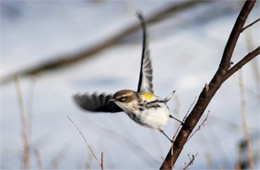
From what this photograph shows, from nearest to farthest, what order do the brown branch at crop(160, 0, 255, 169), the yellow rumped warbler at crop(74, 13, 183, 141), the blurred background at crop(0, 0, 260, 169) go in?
the brown branch at crop(160, 0, 255, 169) → the yellow rumped warbler at crop(74, 13, 183, 141) → the blurred background at crop(0, 0, 260, 169)

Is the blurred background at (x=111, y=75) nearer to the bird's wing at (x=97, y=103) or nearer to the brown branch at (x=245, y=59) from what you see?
the bird's wing at (x=97, y=103)

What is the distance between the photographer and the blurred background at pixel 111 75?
4.57 metres

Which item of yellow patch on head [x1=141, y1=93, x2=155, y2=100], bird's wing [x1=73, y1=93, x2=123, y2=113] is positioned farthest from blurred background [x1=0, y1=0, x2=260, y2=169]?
yellow patch on head [x1=141, y1=93, x2=155, y2=100]

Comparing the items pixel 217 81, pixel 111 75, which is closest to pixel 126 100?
pixel 217 81

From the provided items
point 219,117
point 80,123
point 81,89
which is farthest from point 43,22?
point 219,117

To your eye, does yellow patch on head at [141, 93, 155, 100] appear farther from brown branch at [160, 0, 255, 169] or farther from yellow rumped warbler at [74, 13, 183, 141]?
brown branch at [160, 0, 255, 169]

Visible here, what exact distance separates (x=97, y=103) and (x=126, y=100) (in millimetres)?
209

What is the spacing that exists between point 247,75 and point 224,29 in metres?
1.06

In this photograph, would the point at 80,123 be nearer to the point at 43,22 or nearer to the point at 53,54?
the point at 53,54

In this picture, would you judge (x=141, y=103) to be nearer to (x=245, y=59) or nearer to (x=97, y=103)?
(x=97, y=103)

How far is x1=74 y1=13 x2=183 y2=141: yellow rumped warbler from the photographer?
6.27 feet

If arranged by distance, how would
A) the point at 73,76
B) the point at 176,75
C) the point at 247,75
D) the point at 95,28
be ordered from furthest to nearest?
1. the point at 95,28
2. the point at 73,76
3. the point at 176,75
4. the point at 247,75

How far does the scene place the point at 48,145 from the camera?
4.98 metres

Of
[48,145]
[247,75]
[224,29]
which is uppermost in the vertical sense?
[224,29]
